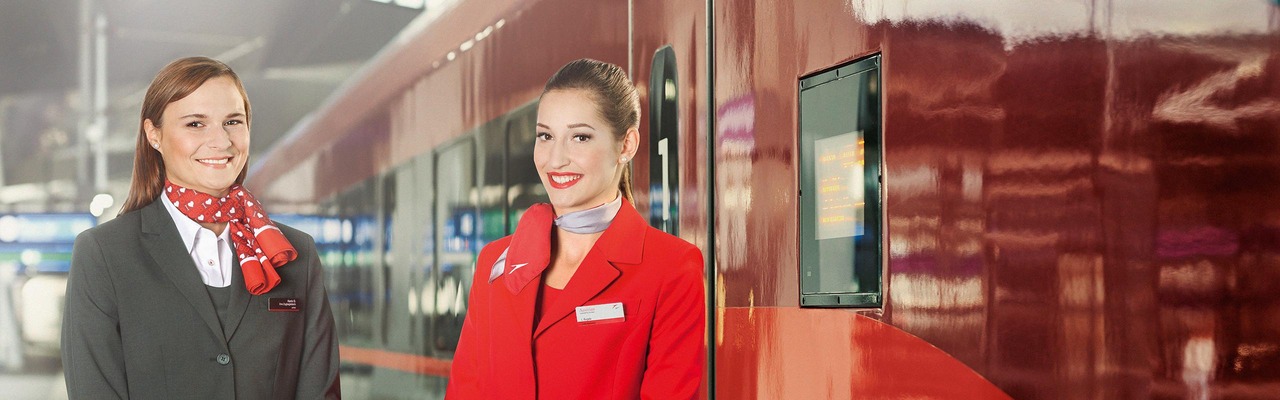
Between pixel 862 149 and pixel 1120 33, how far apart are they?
0.80 meters

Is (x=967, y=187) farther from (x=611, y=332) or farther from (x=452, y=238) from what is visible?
(x=452, y=238)

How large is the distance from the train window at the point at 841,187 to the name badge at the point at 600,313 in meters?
0.44

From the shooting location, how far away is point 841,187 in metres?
3.12

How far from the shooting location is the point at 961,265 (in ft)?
8.80

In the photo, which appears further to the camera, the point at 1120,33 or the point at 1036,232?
the point at 1036,232

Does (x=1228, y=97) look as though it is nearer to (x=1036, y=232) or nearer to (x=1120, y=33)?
(x=1120, y=33)

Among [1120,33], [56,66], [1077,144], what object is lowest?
[1077,144]

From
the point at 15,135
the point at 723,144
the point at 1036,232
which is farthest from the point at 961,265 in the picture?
the point at 15,135

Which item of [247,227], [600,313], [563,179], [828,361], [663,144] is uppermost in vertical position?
[663,144]

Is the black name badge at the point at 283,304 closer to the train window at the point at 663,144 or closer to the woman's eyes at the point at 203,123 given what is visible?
the woman's eyes at the point at 203,123

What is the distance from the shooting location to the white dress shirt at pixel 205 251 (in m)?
3.30

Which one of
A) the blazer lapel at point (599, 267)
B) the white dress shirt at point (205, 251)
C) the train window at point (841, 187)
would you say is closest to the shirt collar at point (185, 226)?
the white dress shirt at point (205, 251)

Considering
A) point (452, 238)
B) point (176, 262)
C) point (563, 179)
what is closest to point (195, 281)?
point (176, 262)

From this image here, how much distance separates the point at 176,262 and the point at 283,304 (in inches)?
10.5
